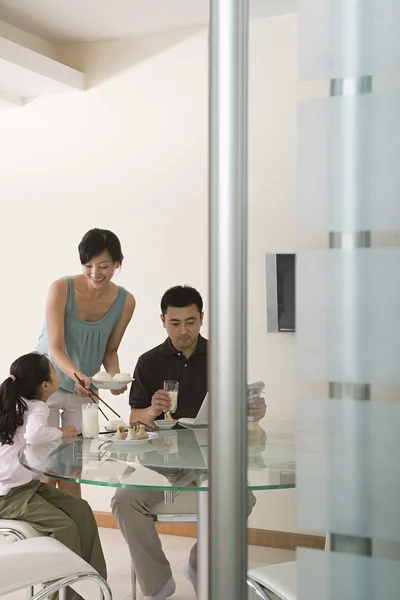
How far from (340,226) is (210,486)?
A: 0.28m

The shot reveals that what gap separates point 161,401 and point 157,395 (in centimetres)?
3

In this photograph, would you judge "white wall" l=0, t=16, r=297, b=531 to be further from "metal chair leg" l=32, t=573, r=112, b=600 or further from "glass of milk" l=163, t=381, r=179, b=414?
"metal chair leg" l=32, t=573, r=112, b=600

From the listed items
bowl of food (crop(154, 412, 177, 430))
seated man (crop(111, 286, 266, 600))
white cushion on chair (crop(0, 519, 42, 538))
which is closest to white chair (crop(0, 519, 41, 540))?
white cushion on chair (crop(0, 519, 42, 538))

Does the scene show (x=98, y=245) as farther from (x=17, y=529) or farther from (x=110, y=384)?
(x=17, y=529)

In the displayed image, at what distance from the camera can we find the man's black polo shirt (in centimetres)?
307

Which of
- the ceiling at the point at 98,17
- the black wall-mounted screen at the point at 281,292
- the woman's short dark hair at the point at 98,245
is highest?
the ceiling at the point at 98,17

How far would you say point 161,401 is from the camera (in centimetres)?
282

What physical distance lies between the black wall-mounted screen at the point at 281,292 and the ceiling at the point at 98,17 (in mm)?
3131

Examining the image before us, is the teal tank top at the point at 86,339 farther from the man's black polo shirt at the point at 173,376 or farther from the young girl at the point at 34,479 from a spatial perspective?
the young girl at the point at 34,479

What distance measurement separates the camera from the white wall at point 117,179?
3.97m

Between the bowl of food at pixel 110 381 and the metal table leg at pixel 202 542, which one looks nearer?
the metal table leg at pixel 202 542

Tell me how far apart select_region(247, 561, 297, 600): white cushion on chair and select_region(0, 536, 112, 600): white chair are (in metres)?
1.32

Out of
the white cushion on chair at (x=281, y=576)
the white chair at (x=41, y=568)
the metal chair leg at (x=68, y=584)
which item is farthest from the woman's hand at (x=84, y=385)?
the white cushion on chair at (x=281, y=576)

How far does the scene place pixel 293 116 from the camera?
2.47 feet
